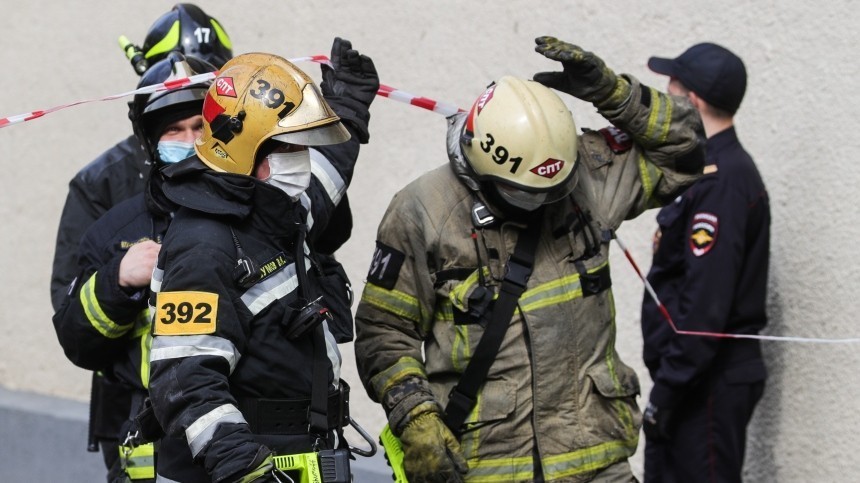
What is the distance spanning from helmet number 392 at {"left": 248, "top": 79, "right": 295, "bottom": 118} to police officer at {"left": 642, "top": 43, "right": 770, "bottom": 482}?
1900 millimetres

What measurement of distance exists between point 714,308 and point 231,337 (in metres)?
2.09

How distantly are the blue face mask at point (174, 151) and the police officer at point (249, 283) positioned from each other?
0.32m

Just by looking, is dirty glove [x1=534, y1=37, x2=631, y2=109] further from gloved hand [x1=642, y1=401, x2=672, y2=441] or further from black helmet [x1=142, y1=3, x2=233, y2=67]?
black helmet [x1=142, y1=3, x2=233, y2=67]

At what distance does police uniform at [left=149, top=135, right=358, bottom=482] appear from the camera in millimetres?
3180

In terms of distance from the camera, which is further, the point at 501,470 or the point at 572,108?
the point at 572,108

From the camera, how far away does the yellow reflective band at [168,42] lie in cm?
505

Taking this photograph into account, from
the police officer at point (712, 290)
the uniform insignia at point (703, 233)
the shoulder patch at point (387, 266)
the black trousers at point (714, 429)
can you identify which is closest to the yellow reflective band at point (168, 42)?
the shoulder patch at point (387, 266)

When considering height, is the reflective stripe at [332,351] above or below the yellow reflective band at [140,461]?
above

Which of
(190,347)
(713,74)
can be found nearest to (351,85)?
(190,347)

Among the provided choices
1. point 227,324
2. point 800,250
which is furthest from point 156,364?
point 800,250

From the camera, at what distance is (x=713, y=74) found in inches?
188

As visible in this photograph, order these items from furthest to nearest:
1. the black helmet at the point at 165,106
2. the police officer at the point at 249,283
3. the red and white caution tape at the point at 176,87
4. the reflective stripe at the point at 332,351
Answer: the black helmet at the point at 165,106 < the red and white caution tape at the point at 176,87 < the reflective stripe at the point at 332,351 < the police officer at the point at 249,283

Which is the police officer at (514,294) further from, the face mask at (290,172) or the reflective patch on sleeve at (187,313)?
the reflective patch on sleeve at (187,313)

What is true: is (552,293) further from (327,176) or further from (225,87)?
(225,87)
